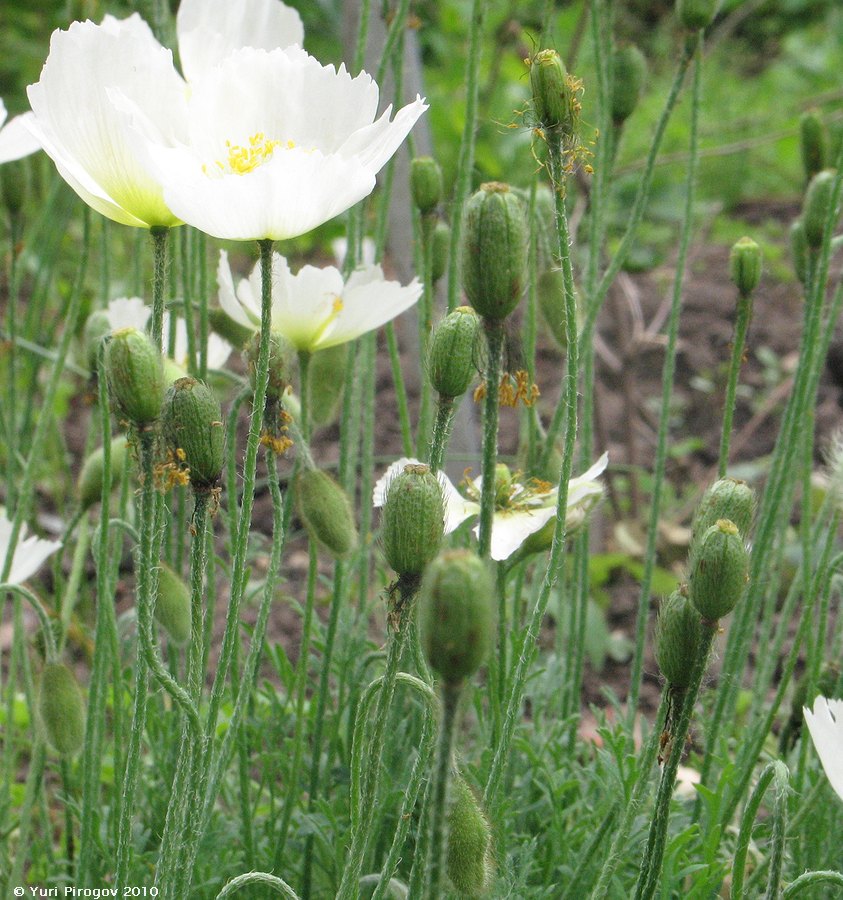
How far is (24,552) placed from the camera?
1.30 m

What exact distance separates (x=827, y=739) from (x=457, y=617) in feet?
1.39

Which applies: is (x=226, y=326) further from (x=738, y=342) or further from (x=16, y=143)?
(x=738, y=342)

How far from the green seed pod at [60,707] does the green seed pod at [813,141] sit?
1.02 m

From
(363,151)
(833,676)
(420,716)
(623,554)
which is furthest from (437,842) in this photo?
(623,554)

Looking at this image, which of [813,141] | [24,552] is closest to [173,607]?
[24,552]

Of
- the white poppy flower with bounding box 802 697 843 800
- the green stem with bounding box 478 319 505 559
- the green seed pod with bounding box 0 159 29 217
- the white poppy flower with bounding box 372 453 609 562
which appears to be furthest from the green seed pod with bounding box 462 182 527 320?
the green seed pod with bounding box 0 159 29 217

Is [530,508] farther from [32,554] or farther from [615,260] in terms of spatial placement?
[32,554]

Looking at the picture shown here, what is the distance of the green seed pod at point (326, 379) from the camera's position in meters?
1.28

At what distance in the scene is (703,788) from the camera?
110 centimetres

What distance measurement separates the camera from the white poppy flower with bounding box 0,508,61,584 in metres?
1.26

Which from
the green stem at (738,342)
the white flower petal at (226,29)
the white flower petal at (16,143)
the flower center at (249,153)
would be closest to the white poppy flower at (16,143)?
the white flower petal at (16,143)

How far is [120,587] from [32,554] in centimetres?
121

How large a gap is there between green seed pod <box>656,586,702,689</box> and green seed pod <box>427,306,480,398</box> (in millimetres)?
216

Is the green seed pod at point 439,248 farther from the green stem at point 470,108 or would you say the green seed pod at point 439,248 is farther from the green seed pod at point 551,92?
the green seed pod at point 551,92
